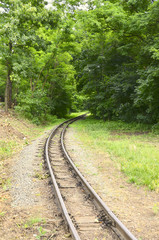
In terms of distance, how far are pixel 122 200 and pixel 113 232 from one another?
4.70 feet

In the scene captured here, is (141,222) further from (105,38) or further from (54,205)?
(105,38)

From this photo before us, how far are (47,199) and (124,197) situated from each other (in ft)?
6.74

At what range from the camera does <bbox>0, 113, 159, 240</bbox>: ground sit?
4137 mm

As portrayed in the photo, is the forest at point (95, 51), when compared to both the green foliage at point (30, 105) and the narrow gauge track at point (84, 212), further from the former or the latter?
the narrow gauge track at point (84, 212)

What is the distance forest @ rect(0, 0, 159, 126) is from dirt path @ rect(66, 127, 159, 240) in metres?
7.70

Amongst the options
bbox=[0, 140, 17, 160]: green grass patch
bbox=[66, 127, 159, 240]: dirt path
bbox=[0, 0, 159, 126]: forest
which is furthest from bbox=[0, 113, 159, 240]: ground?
bbox=[0, 0, 159, 126]: forest

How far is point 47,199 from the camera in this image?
5.49 meters

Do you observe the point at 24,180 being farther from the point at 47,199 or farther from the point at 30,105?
the point at 30,105

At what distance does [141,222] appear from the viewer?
173 inches

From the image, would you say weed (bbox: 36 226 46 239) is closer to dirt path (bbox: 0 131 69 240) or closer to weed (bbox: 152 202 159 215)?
dirt path (bbox: 0 131 69 240)

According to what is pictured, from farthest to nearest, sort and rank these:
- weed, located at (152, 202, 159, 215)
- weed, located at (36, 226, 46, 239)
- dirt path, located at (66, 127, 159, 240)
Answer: weed, located at (152, 202, 159, 215) → dirt path, located at (66, 127, 159, 240) → weed, located at (36, 226, 46, 239)

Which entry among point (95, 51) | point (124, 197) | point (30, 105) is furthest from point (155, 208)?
point (95, 51)

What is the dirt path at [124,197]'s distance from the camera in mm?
4250

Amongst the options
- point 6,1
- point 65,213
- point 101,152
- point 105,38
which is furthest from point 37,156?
point 105,38
